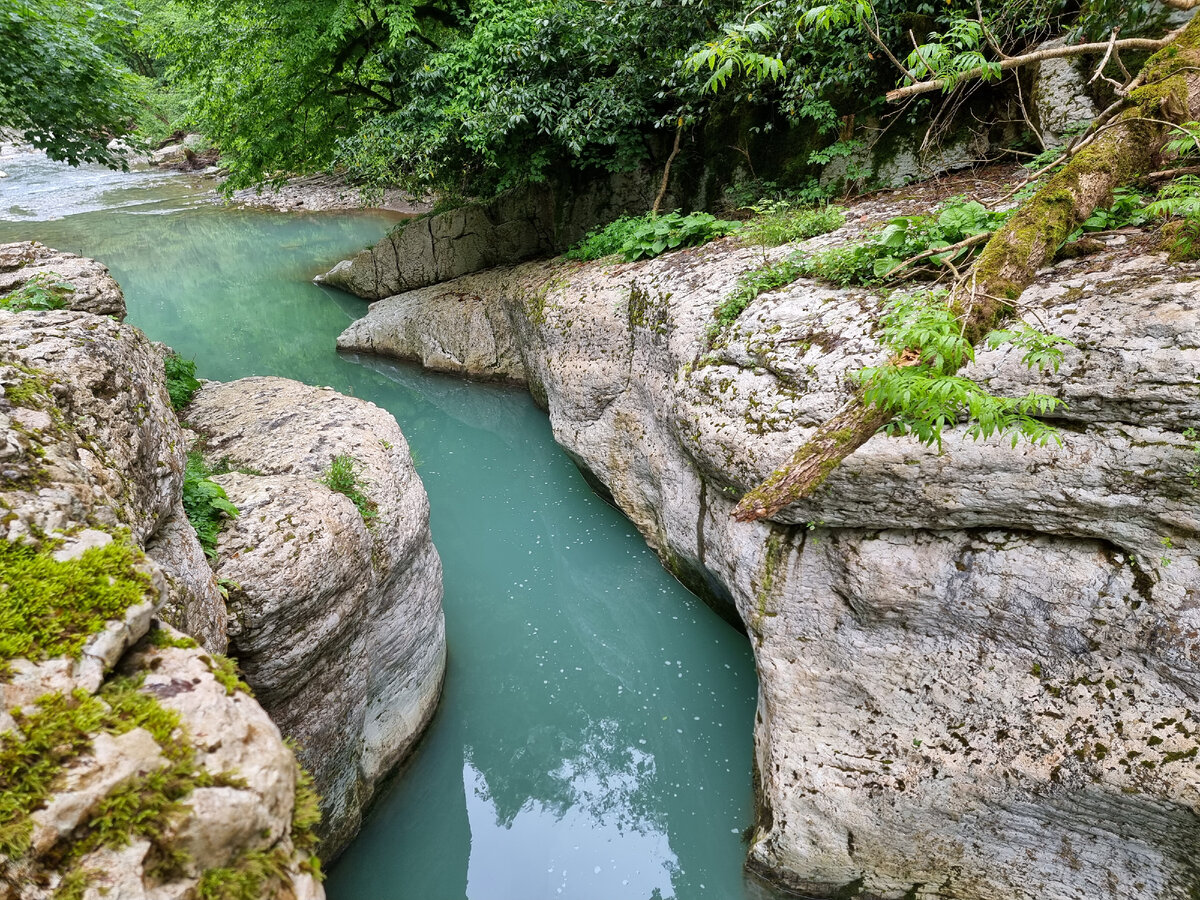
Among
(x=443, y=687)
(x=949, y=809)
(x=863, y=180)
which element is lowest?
(x=443, y=687)

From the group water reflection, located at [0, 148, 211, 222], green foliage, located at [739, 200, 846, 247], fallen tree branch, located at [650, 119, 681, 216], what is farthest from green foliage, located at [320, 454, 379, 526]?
water reflection, located at [0, 148, 211, 222]

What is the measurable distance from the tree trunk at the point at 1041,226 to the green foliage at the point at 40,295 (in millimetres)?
4829

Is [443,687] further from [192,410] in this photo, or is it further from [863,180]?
[863,180]

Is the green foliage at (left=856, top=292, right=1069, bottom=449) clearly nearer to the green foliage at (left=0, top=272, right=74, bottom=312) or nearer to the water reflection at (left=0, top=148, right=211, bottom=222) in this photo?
the green foliage at (left=0, top=272, right=74, bottom=312)

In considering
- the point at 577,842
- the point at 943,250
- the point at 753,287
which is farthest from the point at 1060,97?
the point at 577,842

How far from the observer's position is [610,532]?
8.14 metres

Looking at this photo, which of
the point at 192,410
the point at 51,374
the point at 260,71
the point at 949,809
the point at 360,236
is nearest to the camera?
the point at 51,374

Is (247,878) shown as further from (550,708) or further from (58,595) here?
(550,708)

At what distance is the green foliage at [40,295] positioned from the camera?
4.20 m

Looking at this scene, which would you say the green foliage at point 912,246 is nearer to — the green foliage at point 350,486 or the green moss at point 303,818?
the green foliage at point 350,486

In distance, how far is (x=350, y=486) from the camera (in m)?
4.98

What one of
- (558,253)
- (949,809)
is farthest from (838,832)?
(558,253)

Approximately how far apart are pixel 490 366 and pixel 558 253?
2396 millimetres

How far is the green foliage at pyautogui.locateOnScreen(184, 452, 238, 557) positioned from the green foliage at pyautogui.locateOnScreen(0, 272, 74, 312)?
1544 mm
